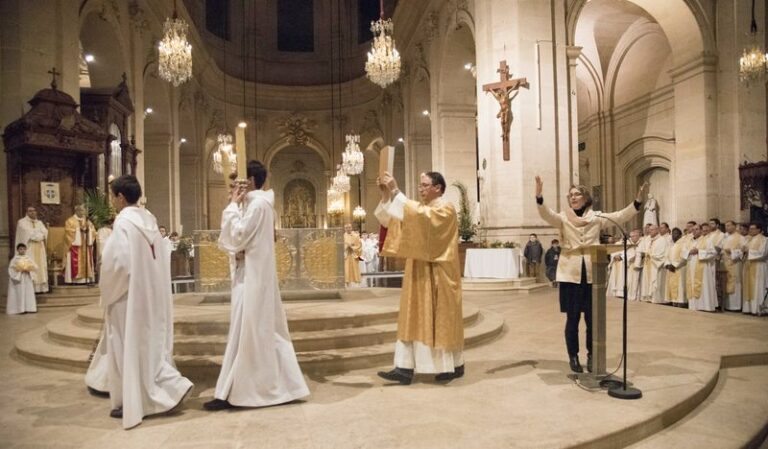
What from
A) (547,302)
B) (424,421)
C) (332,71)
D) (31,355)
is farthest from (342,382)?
(332,71)

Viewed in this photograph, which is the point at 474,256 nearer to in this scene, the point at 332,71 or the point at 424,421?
the point at 424,421

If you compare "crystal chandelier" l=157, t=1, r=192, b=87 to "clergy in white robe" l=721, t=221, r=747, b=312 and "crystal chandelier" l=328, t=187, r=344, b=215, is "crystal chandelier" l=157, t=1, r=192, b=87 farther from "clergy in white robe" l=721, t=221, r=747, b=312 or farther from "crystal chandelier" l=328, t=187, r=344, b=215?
"crystal chandelier" l=328, t=187, r=344, b=215

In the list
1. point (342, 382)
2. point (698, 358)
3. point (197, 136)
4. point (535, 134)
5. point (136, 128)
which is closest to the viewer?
point (342, 382)

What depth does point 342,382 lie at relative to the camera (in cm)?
441

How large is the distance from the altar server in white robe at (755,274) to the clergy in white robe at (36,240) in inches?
473

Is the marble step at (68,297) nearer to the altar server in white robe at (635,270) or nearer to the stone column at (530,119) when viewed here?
the stone column at (530,119)

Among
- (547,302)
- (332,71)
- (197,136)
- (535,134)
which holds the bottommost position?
(547,302)

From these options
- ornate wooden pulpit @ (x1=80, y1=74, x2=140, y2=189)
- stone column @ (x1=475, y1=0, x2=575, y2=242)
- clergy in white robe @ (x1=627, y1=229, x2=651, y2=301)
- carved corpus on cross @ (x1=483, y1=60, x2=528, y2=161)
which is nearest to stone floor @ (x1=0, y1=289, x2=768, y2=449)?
clergy in white robe @ (x1=627, y1=229, x2=651, y2=301)

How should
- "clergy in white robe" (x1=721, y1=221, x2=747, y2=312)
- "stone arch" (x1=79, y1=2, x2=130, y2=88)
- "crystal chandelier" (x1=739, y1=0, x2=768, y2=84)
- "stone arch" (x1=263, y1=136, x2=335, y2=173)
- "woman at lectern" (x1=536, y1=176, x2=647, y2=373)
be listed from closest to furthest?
"woman at lectern" (x1=536, y1=176, x2=647, y2=373), "clergy in white robe" (x1=721, y1=221, x2=747, y2=312), "crystal chandelier" (x1=739, y1=0, x2=768, y2=84), "stone arch" (x1=79, y1=2, x2=130, y2=88), "stone arch" (x1=263, y1=136, x2=335, y2=173)

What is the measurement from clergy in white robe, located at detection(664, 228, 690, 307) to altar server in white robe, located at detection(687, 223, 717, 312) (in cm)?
16

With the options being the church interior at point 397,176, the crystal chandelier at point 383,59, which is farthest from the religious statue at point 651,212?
the crystal chandelier at point 383,59

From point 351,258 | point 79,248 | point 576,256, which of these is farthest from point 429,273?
point 79,248

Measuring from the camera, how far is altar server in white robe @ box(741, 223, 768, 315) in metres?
8.32

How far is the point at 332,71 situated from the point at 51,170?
704 inches
